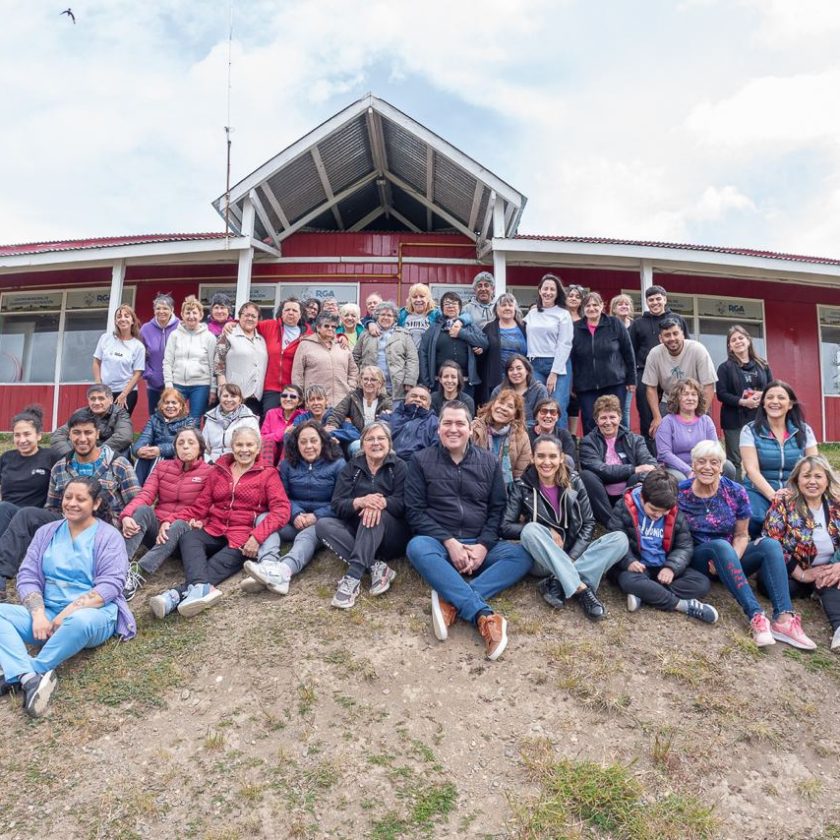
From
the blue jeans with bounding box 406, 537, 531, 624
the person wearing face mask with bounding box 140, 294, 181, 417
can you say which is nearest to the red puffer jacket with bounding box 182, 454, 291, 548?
the blue jeans with bounding box 406, 537, 531, 624

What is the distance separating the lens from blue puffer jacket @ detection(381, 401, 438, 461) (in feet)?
16.6

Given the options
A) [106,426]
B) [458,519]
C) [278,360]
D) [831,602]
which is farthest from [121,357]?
[831,602]

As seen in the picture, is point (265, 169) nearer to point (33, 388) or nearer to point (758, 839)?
point (33, 388)

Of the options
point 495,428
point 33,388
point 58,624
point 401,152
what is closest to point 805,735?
point 495,428

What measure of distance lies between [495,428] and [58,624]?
3253 mm

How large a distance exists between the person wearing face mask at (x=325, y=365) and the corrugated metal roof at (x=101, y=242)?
194 inches

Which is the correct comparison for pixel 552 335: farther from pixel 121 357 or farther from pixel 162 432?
pixel 121 357

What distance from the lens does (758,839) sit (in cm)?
261

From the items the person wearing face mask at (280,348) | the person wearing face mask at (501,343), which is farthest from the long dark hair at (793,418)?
the person wearing face mask at (280,348)

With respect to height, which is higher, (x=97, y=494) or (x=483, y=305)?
(x=483, y=305)

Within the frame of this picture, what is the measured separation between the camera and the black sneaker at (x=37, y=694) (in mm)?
3223

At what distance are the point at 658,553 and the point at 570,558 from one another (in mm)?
594

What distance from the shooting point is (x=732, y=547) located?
4.07 metres

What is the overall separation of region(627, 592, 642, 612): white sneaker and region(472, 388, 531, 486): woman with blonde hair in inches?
48.5
